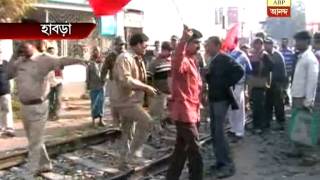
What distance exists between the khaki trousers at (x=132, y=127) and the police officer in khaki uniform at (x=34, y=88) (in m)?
1.31

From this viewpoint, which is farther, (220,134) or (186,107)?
(220,134)

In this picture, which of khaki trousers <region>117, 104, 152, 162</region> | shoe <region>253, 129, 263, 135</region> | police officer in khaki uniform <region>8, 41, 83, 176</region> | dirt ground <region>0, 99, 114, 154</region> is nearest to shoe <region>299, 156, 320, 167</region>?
khaki trousers <region>117, 104, 152, 162</region>

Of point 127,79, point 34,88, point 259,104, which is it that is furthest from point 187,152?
point 259,104

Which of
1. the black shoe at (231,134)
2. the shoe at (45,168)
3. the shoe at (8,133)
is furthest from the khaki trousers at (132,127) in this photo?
the shoe at (8,133)

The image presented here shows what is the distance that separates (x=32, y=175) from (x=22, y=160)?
1522mm

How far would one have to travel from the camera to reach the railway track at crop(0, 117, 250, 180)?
897 cm

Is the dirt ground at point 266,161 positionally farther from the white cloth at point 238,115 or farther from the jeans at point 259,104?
the jeans at point 259,104

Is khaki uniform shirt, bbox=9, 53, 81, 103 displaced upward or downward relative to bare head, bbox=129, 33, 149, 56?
downward

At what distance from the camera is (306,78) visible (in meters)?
9.55

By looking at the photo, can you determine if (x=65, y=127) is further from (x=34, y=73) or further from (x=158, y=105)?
(x=34, y=73)

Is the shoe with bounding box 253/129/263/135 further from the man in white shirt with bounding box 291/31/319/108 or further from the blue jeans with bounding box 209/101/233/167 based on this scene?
the blue jeans with bounding box 209/101/233/167

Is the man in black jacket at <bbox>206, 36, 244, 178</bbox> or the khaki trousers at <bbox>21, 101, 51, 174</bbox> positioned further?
the man in black jacket at <bbox>206, 36, 244, 178</bbox>

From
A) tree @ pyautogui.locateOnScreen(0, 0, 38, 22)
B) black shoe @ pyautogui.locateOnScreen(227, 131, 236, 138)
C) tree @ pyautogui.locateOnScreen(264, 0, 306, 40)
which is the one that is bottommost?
black shoe @ pyautogui.locateOnScreen(227, 131, 236, 138)

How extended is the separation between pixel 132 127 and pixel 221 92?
1600mm
